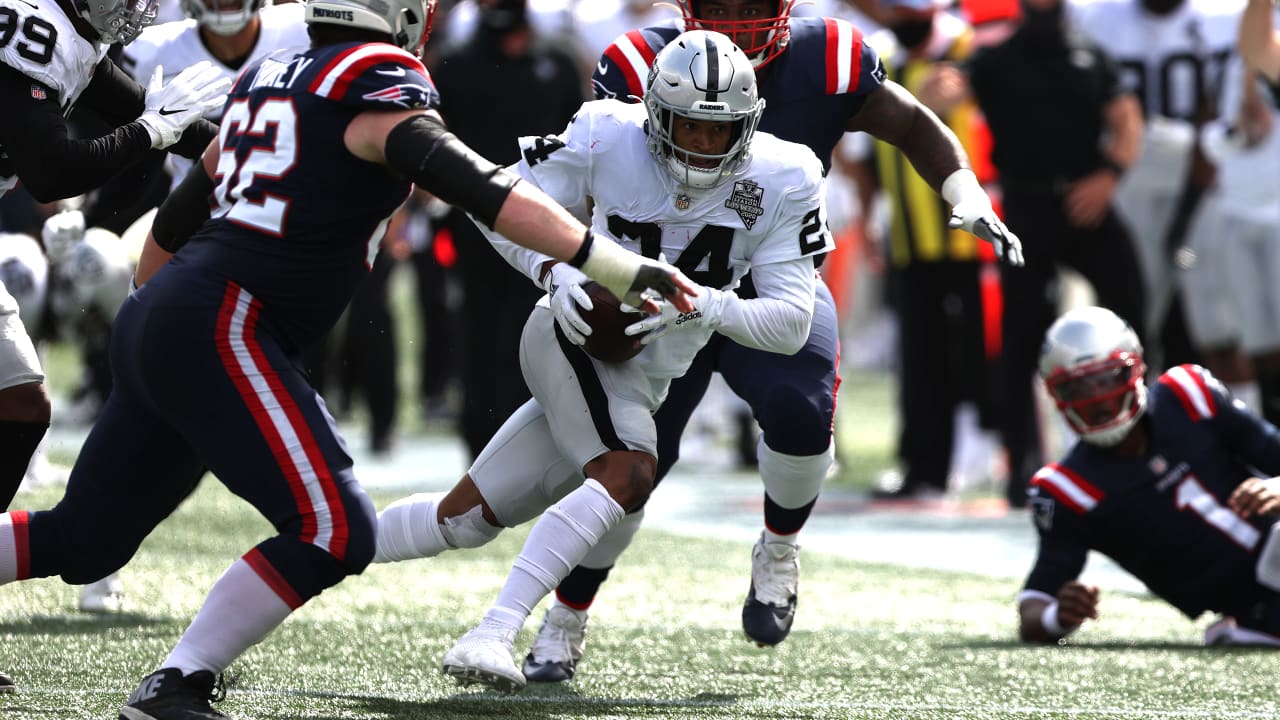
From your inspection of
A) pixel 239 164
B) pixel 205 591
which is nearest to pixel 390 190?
pixel 239 164

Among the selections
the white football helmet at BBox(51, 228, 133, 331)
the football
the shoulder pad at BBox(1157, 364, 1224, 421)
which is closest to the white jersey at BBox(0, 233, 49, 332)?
the white football helmet at BBox(51, 228, 133, 331)

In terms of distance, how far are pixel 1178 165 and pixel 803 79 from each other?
14.7 feet

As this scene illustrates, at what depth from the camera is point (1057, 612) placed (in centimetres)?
486

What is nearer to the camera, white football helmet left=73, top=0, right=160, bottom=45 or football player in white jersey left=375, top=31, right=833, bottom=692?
football player in white jersey left=375, top=31, right=833, bottom=692

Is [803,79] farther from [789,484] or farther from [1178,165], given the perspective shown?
[1178,165]

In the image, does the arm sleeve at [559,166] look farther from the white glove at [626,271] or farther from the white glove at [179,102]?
the white glove at [179,102]

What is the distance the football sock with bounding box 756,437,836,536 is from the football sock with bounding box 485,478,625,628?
66 centimetres

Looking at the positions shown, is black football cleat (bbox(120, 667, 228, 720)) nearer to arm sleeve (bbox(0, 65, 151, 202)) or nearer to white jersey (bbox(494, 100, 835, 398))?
white jersey (bbox(494, 100, 835, 398))

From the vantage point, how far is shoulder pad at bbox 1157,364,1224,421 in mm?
5102

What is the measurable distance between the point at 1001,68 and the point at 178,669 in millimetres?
5312

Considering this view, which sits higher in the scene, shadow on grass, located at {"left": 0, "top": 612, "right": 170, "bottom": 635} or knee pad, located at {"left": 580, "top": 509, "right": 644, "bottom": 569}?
knee pad, located at {"left": 580, "top": 509, "right": 644, "bottom": 569}

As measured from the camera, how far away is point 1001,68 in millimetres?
7852

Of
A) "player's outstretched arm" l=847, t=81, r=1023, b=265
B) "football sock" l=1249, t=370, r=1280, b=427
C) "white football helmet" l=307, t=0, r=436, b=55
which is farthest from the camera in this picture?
"football sock" l=1249, t=370, r=1280, b=427

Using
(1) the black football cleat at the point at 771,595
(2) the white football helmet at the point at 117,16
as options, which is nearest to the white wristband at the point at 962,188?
(1) the black football cleat at the point at 771,595
